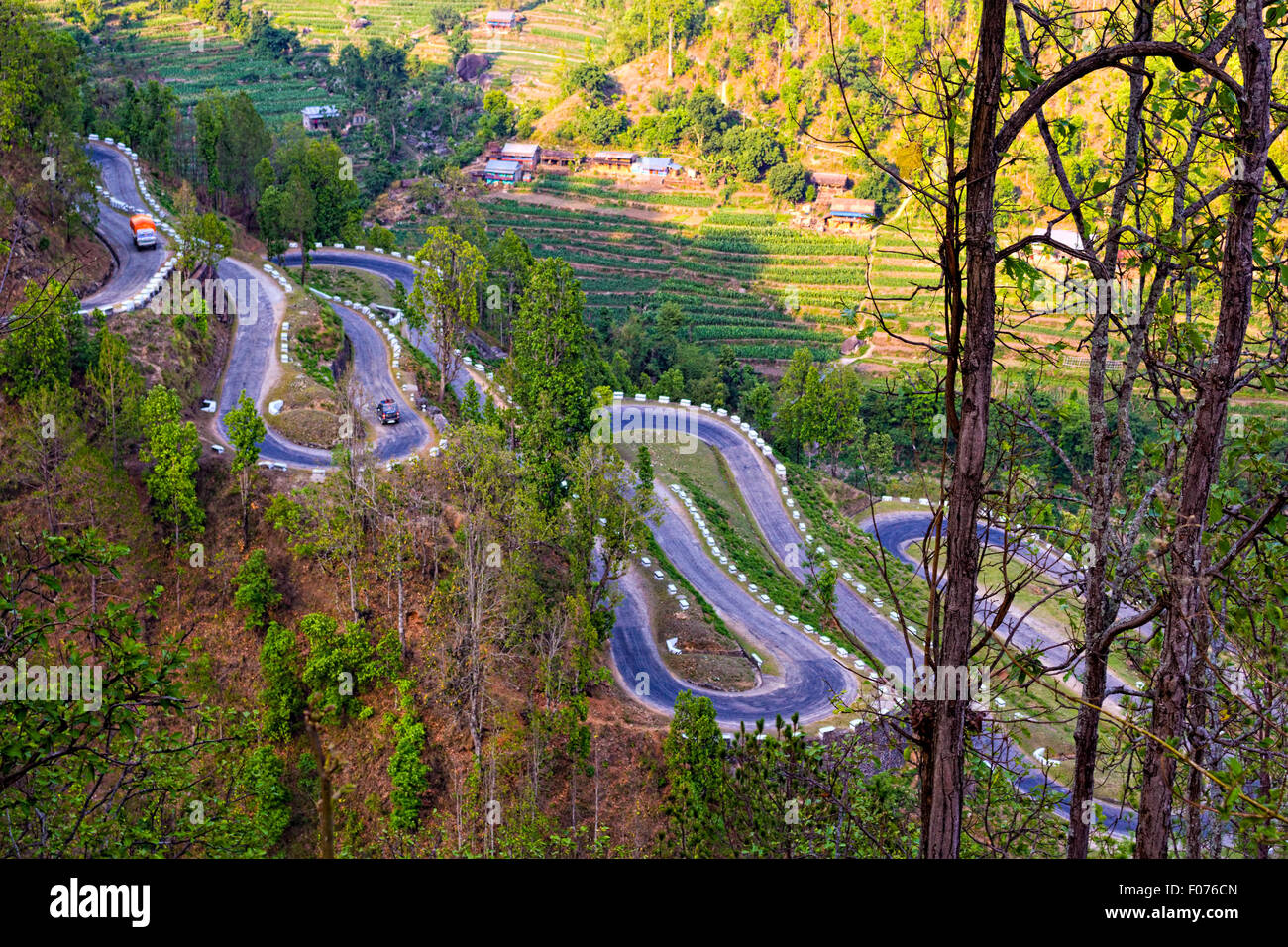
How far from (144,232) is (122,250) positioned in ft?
3.08

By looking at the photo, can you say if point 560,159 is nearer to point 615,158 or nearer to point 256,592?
point 615,158

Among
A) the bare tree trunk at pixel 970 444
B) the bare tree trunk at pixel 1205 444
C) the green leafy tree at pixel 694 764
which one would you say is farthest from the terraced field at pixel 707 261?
the bare tree trunk at pixel 970 444

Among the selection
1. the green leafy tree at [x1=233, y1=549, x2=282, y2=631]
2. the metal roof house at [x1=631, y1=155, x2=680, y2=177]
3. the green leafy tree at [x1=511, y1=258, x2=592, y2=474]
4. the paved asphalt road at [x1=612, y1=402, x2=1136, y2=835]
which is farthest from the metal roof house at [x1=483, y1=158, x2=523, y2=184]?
the green leafy tree at [x1=233, y1=549, x2=282, y2=631]

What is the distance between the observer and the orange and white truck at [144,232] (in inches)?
1303

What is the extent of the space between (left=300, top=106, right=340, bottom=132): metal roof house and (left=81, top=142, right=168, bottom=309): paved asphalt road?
→ 129ft

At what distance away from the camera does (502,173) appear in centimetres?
7712

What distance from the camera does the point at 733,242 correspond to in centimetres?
7044

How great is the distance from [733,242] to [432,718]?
183 ft

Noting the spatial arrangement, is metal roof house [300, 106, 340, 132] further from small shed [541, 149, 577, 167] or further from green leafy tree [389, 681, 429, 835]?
green leafy tree [389, 681, 429, 835]

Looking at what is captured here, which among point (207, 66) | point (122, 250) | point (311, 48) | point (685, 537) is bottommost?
point (685, 537)

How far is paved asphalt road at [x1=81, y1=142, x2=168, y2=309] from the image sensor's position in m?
29.2

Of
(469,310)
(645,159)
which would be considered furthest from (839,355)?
(469,310)

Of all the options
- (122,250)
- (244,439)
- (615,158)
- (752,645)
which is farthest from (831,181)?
(244,439)
